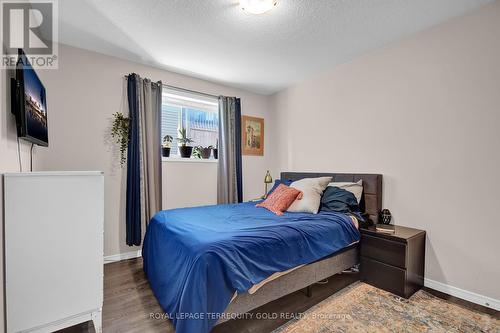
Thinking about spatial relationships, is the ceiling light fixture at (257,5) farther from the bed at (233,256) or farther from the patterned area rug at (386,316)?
the patterned area rug at (386,316)

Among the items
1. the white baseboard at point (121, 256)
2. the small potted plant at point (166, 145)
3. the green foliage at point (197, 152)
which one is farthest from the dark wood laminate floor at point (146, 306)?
the green foliage at point (197, 152)

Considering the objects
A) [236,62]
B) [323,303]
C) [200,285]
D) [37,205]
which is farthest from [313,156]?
[37,205]

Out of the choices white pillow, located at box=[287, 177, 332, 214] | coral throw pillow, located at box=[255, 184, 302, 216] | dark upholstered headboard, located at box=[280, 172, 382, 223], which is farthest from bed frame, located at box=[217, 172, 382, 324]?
coral throw pillow, located at box=[255, 184, 302, 216]

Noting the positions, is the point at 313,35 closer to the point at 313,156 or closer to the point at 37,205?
the point at 313,156

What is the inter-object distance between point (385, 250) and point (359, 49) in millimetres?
2240

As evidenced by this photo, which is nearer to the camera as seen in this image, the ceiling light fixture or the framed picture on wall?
the ceiling light fixture

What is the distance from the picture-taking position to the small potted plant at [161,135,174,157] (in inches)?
126

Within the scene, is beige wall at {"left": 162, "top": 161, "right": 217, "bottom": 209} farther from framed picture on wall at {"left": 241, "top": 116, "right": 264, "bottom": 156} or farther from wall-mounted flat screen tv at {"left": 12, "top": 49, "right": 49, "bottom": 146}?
wall-mounted flat screen tv at {"left": 12, "top": 49, "right": 49, "bottom": 146}

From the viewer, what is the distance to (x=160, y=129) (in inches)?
122

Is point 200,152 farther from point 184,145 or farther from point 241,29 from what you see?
point 241,29

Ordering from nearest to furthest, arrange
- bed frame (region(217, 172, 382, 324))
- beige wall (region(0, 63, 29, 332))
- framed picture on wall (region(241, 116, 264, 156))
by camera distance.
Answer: beige wall (region(0, 63, 29, 332)), bed frame (region(217, 172, 382, 324)), framed picture on wall (region(241, 116, 264, 156))

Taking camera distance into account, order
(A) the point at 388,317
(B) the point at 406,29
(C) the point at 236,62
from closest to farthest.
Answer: (A) the point at 388,317 → (B) the point at 406,29 → (C) the point at 236,62

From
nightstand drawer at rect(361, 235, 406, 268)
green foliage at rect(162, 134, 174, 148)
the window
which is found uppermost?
the window

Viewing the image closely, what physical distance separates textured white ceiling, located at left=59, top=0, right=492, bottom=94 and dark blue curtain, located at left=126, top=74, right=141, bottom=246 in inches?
18.2
